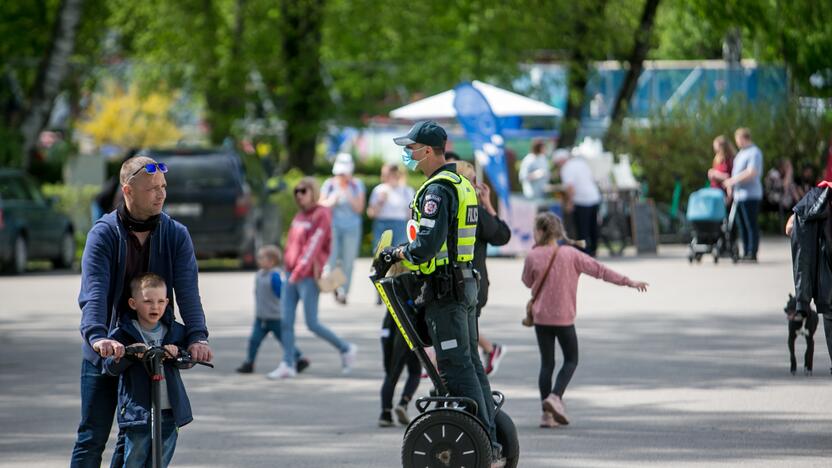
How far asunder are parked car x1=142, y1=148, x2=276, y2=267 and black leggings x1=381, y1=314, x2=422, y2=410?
46.1 ft

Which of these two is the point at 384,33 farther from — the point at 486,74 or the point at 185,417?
the point at 185,417

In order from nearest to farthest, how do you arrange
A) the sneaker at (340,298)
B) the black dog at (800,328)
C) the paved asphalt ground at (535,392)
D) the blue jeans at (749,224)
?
the paved asphalt ground at (535,392) → the black dog at (800,328) → the sneaker at (340,298) → the blue jeans at (749,224)

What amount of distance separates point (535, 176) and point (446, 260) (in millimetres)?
18502

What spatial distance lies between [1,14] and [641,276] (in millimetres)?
19959

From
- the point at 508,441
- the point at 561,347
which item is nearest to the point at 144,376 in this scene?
the point at 508,441

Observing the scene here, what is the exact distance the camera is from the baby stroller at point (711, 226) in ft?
73.8

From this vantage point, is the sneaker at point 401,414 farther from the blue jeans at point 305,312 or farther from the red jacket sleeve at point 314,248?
the red jacket sleeve at point 314,248

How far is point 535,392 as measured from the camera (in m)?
11.2

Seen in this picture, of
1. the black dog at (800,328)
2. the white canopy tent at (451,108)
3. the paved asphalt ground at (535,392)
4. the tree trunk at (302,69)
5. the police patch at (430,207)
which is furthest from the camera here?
the tree trunk at (302,69)

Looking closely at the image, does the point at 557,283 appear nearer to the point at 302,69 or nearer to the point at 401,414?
the point at 401,414

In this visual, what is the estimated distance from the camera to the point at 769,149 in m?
30.6

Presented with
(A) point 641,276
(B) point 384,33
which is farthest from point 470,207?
(B) point 384,33

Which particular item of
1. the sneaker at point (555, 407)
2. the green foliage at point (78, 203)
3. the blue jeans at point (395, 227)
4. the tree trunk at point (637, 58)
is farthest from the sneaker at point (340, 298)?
the tree trunk at point (637, 58)

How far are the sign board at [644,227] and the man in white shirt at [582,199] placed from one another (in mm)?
2727
